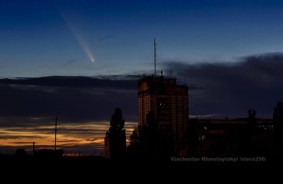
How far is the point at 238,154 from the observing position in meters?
102

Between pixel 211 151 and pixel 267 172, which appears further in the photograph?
pixel 211 151

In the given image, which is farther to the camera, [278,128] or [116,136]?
[116,136]

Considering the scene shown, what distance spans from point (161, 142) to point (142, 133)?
822 centimetres

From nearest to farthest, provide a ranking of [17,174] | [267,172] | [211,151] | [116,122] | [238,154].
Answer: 1. [17,174]
2. [267,172]
3. [238,154]
4. [116,122]
5. [211,151]

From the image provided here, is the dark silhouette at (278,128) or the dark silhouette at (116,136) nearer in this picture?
the dark silhouette at (278,128)

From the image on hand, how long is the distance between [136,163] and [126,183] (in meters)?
5.06

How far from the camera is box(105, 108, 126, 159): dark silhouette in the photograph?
118 m

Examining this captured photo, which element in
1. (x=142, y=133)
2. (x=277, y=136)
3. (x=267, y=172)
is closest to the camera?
(x=267, y=172)

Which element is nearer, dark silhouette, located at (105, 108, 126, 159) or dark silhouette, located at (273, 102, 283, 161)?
dark silhouette, located at (273, 102, 283, 161)

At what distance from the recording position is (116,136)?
124 metres

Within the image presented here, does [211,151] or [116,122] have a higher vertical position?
[116,122]

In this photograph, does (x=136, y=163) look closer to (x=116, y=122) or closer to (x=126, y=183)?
(x=126, y=183)

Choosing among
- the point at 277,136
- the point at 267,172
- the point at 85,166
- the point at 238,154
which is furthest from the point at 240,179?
the point at 238,154

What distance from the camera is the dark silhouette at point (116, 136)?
117875 mm
